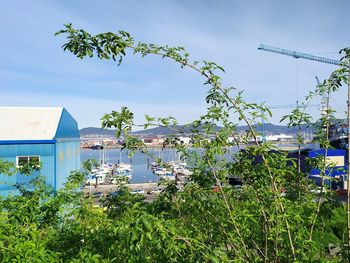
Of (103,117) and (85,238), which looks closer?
(103,117)

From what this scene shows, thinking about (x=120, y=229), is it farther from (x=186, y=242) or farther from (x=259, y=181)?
(x=259, y=181)

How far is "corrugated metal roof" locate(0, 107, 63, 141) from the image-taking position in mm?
18766

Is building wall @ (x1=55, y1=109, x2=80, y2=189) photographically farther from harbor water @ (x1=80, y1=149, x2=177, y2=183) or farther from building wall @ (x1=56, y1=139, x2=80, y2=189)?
harbor water @ (x1=80, y1=149, x2=177, y2=183)

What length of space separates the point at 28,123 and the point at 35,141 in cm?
204

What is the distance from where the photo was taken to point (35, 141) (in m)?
18.5

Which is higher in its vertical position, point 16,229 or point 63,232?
point 16,229

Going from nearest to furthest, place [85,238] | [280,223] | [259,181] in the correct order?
[280,223] → [259,181] → [85,238]

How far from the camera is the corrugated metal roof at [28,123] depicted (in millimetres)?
18766

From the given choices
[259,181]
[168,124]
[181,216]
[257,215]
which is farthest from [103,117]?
[257,215]

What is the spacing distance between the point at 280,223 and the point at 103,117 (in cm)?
210

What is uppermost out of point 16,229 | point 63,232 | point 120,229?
point 120,229

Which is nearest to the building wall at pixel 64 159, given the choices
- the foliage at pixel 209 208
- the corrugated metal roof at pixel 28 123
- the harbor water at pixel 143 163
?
the corrugated metal roof at pixel 28 123

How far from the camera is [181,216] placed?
13.2 feet

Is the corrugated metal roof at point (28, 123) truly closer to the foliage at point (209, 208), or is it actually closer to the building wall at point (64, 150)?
the building wall at point (64, 150)
